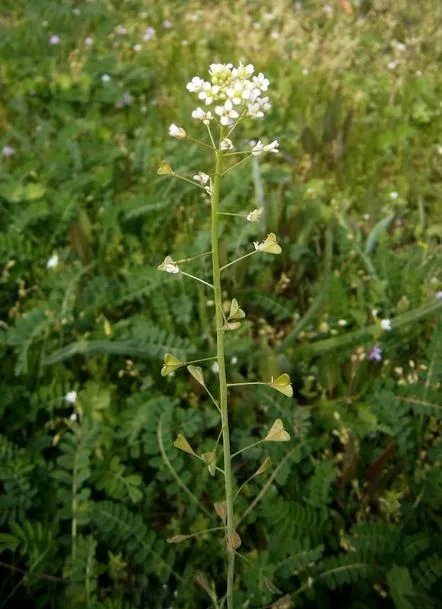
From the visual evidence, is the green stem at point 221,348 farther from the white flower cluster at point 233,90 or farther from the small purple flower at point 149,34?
the small purple flower at point 149,34

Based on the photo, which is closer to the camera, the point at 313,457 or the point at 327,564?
the point at 327,564

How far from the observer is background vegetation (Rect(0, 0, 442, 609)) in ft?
5.41

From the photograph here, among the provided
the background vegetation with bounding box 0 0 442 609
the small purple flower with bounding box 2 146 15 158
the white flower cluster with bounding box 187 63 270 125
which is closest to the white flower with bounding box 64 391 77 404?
the background vegetation with bounding box 0 0 442 609

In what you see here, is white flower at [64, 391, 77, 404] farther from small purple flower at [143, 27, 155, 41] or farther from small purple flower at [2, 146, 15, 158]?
small purple flower at [143, 27, 155, 41]

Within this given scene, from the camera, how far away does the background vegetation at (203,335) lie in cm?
165

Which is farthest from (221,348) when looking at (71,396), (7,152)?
(7,152)

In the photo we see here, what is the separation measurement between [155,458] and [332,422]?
505mm

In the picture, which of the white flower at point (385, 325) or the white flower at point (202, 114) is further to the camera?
the white flower at point (385, 325)

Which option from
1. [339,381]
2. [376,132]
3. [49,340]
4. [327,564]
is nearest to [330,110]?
[376,132]

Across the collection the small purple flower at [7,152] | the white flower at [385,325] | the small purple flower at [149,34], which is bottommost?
the white flower at [385,325]

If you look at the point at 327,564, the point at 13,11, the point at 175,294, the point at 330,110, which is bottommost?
the point at 327,564

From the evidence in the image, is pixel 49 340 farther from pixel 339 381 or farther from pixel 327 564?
pixel 327 564

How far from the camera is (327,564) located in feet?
5.26

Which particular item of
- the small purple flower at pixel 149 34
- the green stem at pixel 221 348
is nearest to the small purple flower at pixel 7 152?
the small purple flower at pixel 149 34
